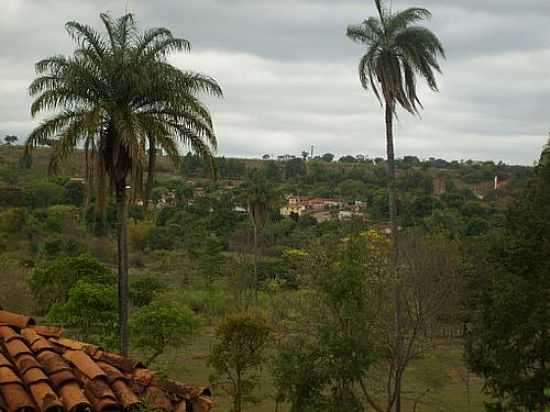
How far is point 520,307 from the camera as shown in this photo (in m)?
17.6

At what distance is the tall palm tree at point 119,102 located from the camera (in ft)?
45.6

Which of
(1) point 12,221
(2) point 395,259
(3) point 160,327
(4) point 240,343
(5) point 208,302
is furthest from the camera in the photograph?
(1) point 12,221

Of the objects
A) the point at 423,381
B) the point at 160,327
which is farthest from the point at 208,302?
the point at 160,327

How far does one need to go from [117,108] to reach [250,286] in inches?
1371

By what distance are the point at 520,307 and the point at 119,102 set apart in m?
11.0

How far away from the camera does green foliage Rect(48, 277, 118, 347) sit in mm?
21875

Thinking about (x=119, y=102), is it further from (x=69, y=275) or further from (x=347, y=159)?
(x=347, y=159)

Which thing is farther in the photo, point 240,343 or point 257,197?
point 257,197

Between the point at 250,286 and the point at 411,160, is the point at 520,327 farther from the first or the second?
the point at 411,160

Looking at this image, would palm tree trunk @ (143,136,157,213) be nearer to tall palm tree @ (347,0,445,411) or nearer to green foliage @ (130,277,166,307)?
tall palm tree @ (347,0,445,411)

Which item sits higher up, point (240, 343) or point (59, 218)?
point (59, 218)

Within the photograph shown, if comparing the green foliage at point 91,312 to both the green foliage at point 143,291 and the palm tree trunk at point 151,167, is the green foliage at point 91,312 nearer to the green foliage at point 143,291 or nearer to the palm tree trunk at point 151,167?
the palm tree trunk at point 151,167

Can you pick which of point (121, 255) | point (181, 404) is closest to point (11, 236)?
point (121, 255)

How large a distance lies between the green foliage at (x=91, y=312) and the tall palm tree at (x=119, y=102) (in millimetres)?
7533
